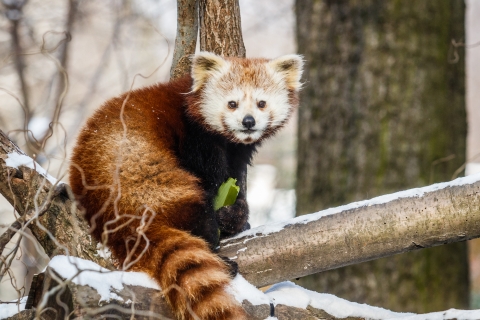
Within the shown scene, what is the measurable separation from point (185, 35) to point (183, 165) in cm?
118

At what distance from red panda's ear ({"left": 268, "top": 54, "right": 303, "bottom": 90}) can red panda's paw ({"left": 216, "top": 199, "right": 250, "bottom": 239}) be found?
3.34 feet

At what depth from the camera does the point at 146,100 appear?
11.7ft

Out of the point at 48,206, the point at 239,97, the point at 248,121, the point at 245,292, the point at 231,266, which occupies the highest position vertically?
the point at 239,97

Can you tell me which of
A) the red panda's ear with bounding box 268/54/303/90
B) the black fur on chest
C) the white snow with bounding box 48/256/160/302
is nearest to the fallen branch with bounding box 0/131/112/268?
the white snow with bounding box 48/256/160/302

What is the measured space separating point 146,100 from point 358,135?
9.68 ft

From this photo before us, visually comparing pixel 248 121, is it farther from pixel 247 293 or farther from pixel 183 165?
pixel 247 293

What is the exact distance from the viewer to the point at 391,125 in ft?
19.1

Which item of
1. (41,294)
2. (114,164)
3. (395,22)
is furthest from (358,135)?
(41,294)

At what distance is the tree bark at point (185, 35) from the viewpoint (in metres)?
4.22

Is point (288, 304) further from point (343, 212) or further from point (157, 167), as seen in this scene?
point (157, 167)

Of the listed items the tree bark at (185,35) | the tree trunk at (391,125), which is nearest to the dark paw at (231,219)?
the tree bark at (185,35)

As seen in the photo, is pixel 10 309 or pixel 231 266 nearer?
pixel 10 309

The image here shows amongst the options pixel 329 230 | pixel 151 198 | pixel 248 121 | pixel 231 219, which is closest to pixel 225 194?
pixel 231 219

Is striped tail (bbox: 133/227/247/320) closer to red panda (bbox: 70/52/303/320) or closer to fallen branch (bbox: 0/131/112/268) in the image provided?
red panda (bbox: 70/52/303/320)
